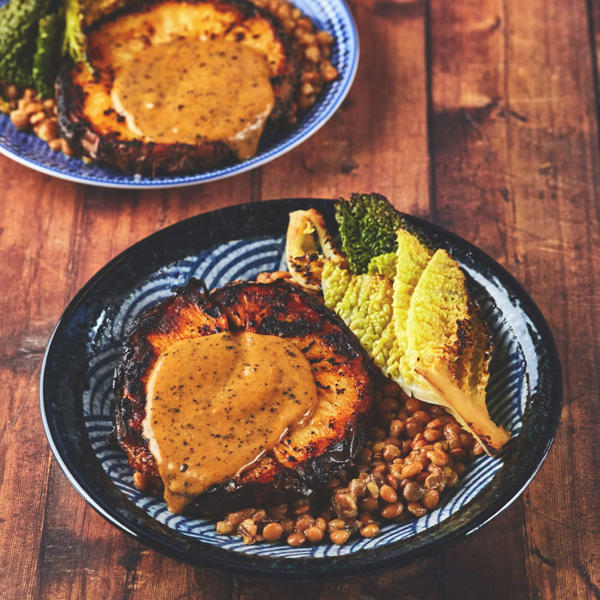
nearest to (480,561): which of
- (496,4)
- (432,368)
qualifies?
(432,368)

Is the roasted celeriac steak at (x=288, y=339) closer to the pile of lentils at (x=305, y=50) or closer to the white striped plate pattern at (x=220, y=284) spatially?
the white striped plate pattern at (x=220, y=284)

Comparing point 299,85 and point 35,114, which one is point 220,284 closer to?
point 299,85

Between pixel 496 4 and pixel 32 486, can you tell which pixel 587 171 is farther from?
pixel 32 486

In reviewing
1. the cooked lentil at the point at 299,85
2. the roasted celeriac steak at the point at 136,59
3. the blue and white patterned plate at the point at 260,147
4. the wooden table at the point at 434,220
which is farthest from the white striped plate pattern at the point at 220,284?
the cooked lentil at the point at 299,85

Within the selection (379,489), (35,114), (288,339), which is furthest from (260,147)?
(379,489)

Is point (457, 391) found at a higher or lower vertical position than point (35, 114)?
lower

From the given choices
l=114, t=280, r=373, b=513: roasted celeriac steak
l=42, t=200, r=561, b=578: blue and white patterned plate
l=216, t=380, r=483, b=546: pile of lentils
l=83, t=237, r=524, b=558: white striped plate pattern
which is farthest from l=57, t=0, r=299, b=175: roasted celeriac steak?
l=216, t=380, r=483, b=546: pile of lentils

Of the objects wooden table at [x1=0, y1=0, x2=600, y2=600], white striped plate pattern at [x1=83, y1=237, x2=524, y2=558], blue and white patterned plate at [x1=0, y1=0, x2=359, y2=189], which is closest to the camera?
white striped plate pattern at [x1=83, y1=237, x2=524, y2=558]

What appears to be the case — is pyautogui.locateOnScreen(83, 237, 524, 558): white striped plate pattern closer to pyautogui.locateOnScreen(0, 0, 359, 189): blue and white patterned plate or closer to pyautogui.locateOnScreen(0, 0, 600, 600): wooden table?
pyautogui.locateOnScreen(0, 0, 600, 600): wooden table
